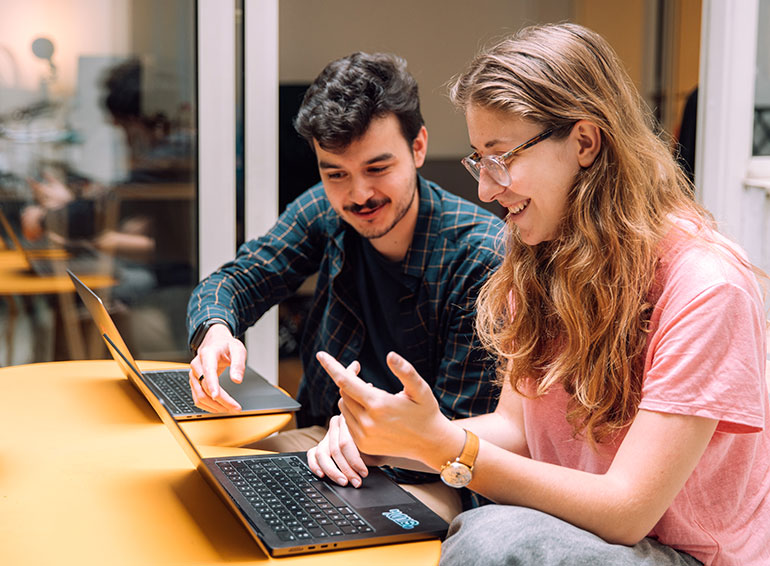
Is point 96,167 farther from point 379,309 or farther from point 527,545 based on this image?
point 527,545

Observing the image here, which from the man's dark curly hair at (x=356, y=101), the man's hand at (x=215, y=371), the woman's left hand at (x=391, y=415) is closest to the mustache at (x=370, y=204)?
the man's dark curly hair at (x=356, y=101)

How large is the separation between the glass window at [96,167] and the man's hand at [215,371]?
1.00 metres

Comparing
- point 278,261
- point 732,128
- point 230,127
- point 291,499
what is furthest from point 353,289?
point 732,128

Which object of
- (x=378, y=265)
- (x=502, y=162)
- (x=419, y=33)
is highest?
(x=419, y=33)

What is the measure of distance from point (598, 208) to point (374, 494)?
493 millimetres

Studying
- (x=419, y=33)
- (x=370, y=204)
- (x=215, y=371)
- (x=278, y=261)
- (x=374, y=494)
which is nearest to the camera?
(x=374, y=494)

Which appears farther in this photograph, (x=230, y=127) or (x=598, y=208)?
(x=230, y=127)

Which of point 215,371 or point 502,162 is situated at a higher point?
point 502,162

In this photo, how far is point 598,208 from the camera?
1.23 metres

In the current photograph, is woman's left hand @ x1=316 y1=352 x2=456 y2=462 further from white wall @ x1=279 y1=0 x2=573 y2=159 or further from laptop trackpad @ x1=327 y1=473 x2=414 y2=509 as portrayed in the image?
white wall @ x1=279 y1=0 x2=573 y2=159

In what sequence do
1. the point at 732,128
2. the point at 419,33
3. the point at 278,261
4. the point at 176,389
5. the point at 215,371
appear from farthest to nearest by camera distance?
the point at 419,33 < the point at 732,128 < the point at 278,261 < the point at 176,389 < the point at 215,371

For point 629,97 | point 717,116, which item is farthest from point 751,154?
point 629,97

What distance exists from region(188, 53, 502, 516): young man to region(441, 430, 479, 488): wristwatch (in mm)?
569

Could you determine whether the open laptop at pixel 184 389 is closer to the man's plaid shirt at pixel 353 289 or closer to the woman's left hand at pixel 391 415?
the man's plaid shirt at pixel 353 289
